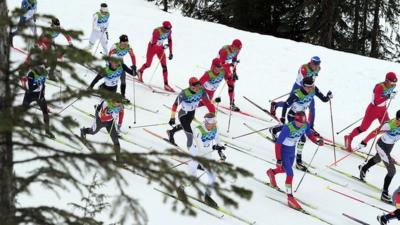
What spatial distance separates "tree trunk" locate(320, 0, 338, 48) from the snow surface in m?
3.54

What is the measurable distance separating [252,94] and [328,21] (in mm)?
7996

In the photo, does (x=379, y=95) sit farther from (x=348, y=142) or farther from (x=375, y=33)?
(x=375, y=33)

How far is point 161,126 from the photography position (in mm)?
12492

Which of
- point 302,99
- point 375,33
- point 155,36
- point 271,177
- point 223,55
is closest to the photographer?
point 271,177

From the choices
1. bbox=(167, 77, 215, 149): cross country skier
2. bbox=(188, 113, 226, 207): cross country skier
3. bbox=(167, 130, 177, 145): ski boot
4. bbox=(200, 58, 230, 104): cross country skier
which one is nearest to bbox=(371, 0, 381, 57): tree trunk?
bbox=(200, 58, 230, 104): cross country skier

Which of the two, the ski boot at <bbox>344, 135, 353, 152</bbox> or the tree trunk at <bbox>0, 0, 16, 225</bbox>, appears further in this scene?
the ski boot at <bbox>344, 135, 353, 152</bbox>

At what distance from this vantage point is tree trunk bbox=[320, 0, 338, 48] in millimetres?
21828

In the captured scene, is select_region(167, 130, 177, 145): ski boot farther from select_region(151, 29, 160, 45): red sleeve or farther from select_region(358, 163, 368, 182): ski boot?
select_region(358, 163, 368, 182): ski boot

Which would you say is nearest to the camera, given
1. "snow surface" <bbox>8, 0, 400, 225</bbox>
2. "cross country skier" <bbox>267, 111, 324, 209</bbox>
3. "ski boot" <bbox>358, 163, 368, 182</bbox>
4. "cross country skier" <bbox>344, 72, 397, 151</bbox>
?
"snow surface" <bbox>8, 0, 400, 225</bbox>

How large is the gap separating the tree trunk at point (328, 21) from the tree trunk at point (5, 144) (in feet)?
65.0

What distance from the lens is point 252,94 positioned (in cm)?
1603

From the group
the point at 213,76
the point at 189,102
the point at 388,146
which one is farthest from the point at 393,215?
the point at 213,76

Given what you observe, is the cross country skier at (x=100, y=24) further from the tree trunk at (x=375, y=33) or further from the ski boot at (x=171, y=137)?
the tree trunk at (x=375, y=33)

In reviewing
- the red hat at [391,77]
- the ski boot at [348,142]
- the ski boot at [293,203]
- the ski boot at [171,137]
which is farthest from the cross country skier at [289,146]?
the red hat at [391,77]
